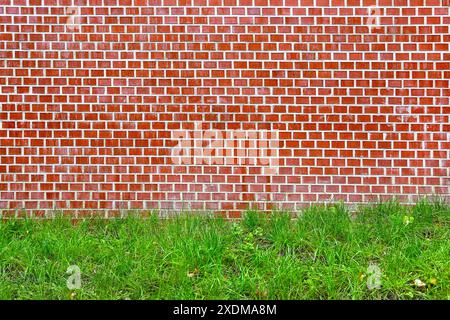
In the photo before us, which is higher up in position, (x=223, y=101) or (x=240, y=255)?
(x=223, y=101)

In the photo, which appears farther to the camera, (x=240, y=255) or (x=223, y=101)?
(x=223, y=101)

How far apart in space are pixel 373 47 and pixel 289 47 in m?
0.79

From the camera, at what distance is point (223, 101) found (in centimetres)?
616

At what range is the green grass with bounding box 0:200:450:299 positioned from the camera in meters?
4.89

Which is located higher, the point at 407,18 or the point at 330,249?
the point at 407,18

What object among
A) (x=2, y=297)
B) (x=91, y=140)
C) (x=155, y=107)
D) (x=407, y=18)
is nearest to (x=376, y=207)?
(x=407, y=18)

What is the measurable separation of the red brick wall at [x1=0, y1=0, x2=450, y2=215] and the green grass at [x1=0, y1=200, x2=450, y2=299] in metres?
0.33

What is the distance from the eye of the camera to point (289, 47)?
613cm

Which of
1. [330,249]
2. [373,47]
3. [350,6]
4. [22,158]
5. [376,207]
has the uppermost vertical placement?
[350,6]

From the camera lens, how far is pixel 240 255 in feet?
17.4

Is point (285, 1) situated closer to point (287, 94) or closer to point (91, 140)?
point (287, 94)

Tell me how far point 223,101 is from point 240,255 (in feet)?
5.23

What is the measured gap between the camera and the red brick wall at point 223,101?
6.12 meters

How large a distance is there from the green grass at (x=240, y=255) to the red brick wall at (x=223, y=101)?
0.33 meters
